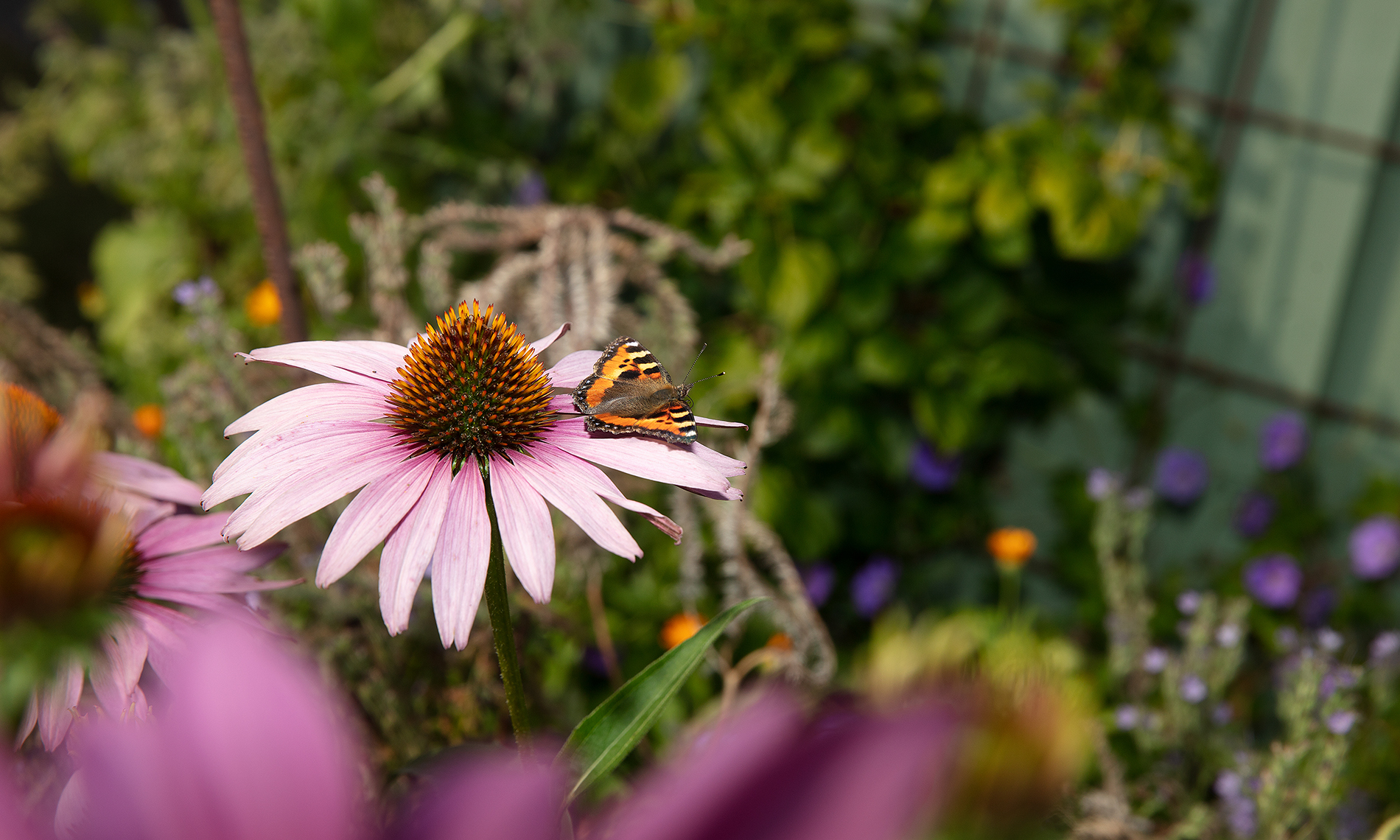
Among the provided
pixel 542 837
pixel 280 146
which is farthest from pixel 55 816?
pixel 280 146

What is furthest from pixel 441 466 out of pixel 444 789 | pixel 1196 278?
pixel 1196 278

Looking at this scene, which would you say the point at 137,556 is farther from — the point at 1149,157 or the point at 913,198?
the point at 1149,157

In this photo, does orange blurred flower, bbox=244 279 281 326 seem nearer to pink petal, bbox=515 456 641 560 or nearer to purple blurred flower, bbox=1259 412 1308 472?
pink petal, bbox=515 456 641 560

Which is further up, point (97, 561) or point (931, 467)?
point (97, 561)

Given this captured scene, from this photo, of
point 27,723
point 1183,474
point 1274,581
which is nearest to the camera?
point 27,723

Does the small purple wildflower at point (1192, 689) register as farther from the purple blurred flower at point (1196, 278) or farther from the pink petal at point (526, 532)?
the pink petal at point (526, 532)

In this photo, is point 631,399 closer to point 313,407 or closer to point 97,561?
point 313,407

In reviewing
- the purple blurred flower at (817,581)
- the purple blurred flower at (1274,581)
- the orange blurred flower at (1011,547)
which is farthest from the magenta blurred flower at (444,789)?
the purple blurred flower at (1274,581)
